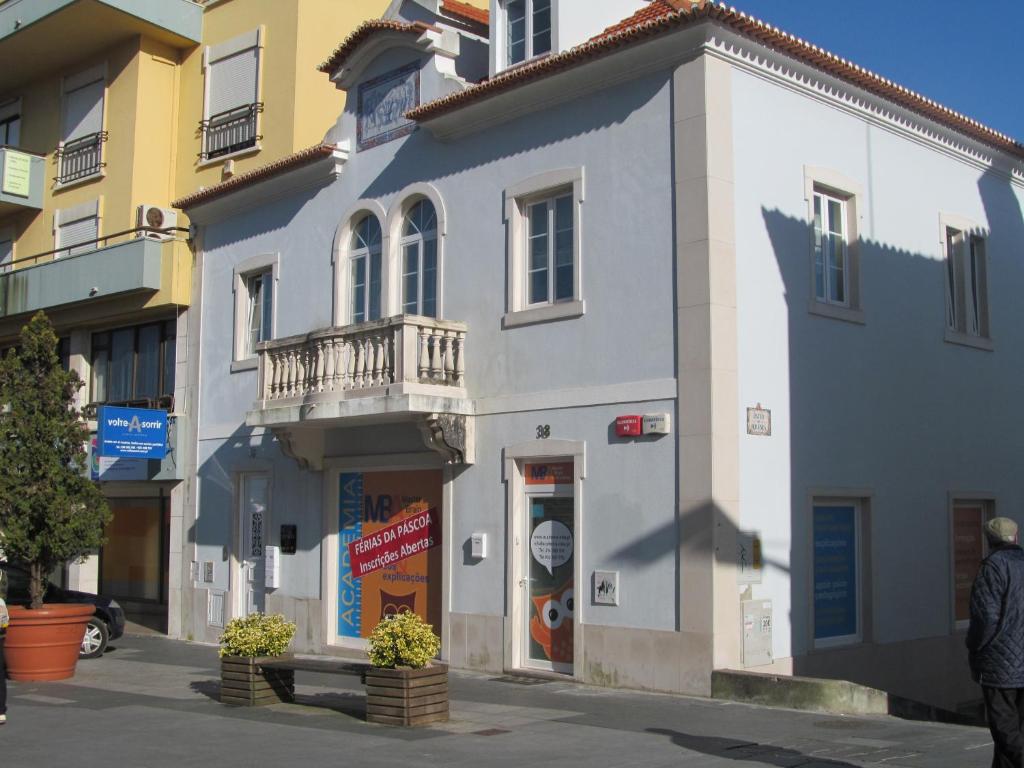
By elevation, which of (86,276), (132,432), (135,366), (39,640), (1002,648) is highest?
(86,276)

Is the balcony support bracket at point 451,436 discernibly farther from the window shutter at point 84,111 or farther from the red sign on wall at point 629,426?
the window shutter at point 84,111

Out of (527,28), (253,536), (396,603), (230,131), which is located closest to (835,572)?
(396,603)

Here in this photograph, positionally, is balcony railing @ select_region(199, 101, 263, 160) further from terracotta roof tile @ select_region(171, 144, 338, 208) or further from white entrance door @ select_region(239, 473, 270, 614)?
white entrance door @ select_region(239, 473, 270, 614)

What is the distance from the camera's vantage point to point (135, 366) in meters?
22.1

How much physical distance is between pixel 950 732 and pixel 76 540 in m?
9.98

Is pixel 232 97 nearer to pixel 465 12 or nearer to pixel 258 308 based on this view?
pixel 258 308

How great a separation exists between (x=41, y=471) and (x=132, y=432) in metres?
5.09

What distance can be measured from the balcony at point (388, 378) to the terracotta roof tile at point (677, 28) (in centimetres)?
286

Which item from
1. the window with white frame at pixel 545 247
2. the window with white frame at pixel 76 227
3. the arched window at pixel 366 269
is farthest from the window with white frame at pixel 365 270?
the window with white frame at pixel 76 227

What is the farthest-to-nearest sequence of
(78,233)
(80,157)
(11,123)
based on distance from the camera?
1. (11,123)
2. (80,157)
3. (78,233)

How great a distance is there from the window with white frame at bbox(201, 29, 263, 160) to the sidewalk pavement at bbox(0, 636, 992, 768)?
11436mm

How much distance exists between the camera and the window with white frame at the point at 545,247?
14.2 metres

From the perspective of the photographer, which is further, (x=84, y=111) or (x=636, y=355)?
(x=84, y=111)

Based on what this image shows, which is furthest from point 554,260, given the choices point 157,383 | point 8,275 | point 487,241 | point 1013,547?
point 8,275
